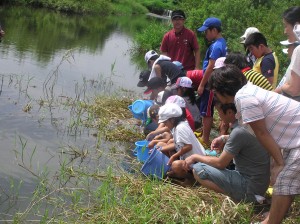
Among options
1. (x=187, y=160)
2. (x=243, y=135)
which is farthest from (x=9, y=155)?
(x=243, y=135)

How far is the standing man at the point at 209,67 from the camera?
553 cm

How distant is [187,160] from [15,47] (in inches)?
368

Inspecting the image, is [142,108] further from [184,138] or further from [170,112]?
[184,138]

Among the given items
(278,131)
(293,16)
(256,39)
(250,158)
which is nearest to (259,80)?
(256,39)

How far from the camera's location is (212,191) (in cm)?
379

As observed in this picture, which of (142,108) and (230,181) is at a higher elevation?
(230,181)

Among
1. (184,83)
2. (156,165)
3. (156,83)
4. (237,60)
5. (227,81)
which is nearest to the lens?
(227,81)

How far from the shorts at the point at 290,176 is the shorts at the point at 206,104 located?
2.46 meters

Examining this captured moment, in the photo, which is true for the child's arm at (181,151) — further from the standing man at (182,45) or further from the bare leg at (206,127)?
the standing man at (182,45)

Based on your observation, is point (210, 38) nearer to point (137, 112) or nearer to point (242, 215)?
point (137, 112)

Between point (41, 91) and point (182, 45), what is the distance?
8.54 feet

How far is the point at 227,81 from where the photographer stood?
11.3 feet

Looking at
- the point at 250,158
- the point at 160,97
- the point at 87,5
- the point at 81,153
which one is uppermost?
the point at 250,158

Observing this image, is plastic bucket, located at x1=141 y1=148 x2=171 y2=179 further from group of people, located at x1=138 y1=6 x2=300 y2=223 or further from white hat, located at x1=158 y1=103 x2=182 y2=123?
white hat, located at x1=158 y1=103 x2=182 y2=123
